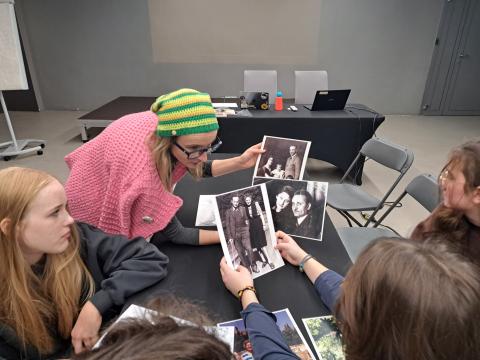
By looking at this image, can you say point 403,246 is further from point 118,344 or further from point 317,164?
point 317,164

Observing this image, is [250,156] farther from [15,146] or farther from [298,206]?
[15,146]

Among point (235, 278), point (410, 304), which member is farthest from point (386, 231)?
point (410, 304)

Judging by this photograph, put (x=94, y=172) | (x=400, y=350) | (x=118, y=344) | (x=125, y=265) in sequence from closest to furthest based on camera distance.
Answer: (x=118, y=344), (x=400, y=350), (x=125, y=265), (x=94, y=172)

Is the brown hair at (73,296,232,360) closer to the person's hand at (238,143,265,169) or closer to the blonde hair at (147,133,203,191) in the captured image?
the blonde hair at (147,133,203,191)

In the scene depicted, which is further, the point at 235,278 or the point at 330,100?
the point at 330,100

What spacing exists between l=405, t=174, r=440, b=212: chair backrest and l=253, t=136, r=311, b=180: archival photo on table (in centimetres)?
79

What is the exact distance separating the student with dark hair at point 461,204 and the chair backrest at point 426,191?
1.16 ft

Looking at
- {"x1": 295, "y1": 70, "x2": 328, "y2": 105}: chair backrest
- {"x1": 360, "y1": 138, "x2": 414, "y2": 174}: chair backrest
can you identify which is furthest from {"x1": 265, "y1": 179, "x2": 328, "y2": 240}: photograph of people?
{"x1": 295, "y1": 70, "x2": 328, "y2": 105}: chair backrest

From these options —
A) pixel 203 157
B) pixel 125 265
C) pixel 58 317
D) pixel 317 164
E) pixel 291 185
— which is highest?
pixel 203 157

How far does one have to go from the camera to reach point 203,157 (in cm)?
121

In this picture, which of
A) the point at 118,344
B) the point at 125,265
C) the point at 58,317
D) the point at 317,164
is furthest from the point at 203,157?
the point at 317,164

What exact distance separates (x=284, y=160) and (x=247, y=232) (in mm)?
461

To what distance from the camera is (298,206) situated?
127cm

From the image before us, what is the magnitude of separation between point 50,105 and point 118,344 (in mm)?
6848
